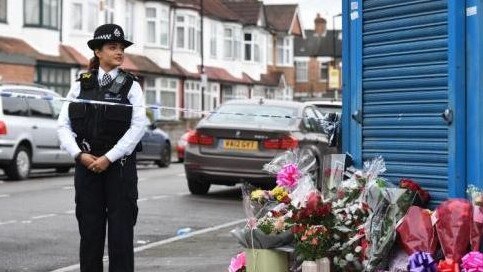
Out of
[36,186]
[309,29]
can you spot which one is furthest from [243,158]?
[309,29]

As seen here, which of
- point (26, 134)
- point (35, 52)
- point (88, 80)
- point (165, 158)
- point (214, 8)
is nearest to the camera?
point (88, 80)

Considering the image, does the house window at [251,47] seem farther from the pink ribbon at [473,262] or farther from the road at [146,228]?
the pink ribbon at [473,262]

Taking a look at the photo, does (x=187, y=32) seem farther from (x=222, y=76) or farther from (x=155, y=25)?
(x=222, y=76)

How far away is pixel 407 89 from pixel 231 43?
49863 millimetres

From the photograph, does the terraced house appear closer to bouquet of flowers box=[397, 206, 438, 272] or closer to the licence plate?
the licence plate

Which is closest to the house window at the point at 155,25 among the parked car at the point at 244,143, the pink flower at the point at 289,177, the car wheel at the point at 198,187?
the car wheel at the point at 198,187

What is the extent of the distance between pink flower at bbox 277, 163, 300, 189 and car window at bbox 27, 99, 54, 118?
12.9m

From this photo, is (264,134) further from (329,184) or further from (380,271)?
(380,271)

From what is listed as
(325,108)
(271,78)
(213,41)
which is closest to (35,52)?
(325,108)

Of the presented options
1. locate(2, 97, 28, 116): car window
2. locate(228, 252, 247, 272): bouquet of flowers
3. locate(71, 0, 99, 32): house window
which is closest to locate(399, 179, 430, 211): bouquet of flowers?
locate(228, 252, 247, 272): bouquet of flowers

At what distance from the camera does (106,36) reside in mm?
5996

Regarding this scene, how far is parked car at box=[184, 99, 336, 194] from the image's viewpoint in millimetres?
13062

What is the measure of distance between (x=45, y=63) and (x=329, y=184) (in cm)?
2858

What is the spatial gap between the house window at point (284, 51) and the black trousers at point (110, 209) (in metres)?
60.8
